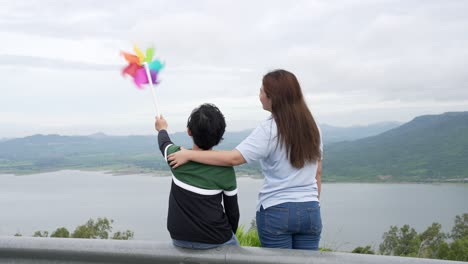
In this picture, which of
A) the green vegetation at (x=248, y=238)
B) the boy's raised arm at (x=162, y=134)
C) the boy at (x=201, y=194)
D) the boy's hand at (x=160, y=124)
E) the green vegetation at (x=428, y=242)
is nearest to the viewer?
the boy at (x=201, y=194)

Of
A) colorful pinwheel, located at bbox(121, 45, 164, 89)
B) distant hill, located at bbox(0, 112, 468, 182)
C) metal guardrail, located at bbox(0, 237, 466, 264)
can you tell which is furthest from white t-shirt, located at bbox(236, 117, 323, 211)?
distant hill, located at bbox(0, 112, 468, 182)

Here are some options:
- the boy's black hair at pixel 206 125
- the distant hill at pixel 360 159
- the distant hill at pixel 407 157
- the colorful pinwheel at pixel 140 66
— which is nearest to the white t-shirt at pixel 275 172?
the boy's black hair at pixel 206 125

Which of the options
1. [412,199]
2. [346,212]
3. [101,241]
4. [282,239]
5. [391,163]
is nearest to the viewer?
[101,241]

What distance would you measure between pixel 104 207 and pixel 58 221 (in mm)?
15510

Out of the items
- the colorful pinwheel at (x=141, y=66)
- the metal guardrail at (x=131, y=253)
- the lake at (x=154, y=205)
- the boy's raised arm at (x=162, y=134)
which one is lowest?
the lake at (x=154, y=205)

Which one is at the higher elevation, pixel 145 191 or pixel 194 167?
pixel 194 167

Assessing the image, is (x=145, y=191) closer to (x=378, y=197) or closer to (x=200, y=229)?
(x=378, y=197)

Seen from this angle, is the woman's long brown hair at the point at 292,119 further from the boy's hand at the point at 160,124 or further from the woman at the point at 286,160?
the boy's hand at the point at 160,124

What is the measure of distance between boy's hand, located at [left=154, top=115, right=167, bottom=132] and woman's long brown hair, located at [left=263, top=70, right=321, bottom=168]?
0.67 m

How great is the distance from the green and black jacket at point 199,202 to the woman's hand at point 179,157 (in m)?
0.03

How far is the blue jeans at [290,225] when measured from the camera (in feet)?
9.25

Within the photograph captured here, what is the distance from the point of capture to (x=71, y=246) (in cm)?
260

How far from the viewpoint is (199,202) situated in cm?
272

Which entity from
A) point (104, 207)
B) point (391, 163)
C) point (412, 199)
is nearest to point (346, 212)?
point (412, 199)
